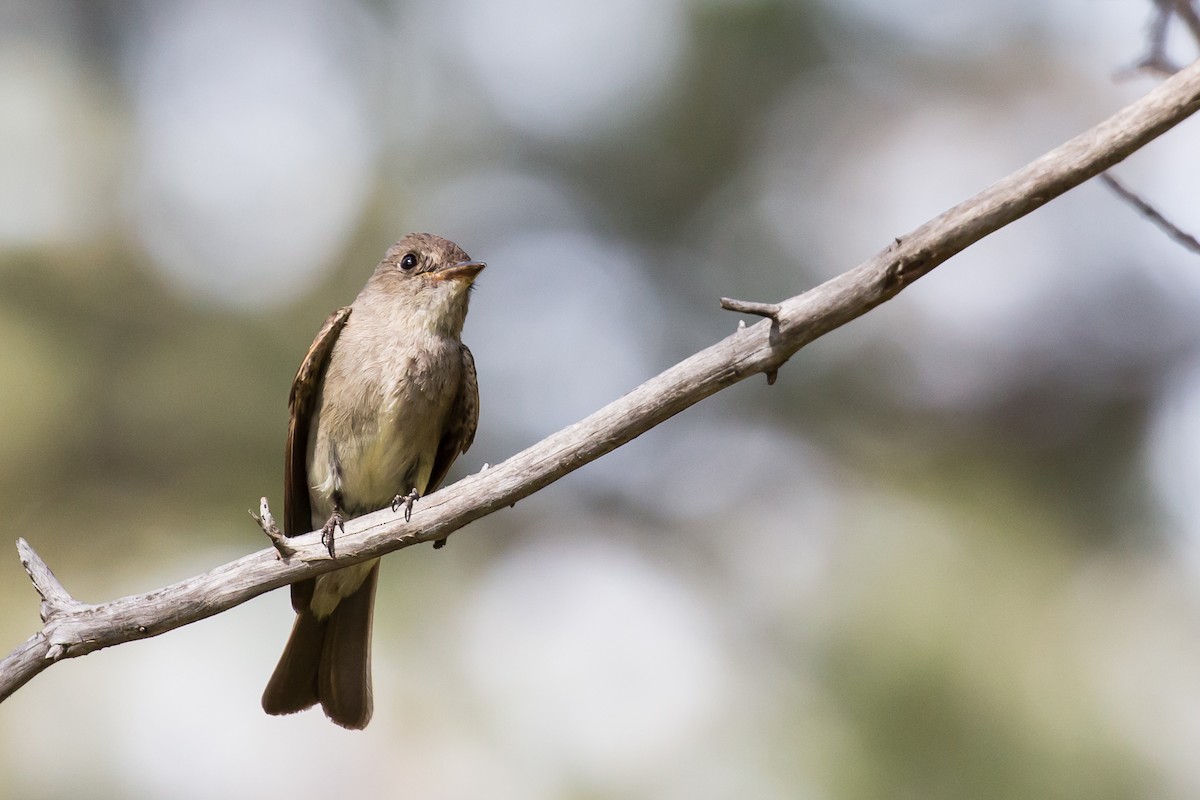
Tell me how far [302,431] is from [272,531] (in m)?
1.41

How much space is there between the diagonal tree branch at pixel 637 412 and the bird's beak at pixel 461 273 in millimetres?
1357

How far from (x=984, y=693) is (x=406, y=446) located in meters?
3.52

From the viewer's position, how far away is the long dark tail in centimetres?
477

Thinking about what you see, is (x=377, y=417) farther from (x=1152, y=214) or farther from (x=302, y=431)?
(x=1152, y=214)

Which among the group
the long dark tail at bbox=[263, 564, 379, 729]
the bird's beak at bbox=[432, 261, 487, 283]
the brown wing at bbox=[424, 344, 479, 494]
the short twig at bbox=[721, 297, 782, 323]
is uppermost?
the bird's beak at bbox=[432, 261, 487, 283]

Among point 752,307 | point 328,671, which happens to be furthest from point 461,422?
point 752,307

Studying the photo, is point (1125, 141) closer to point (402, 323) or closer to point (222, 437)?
point (402, 323)

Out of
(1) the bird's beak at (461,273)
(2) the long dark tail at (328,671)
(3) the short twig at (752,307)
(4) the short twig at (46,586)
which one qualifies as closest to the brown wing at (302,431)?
(2) the long dark tail at (328,671)

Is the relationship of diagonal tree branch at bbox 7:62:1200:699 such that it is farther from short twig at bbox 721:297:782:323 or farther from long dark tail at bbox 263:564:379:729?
long dark tail at bbox 263:564:379:729

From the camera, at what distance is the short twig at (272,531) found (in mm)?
3559

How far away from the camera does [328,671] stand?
4828mm

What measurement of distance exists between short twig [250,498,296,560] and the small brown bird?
1.02 metres

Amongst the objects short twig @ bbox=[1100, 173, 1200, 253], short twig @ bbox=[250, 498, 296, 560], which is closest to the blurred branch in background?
short twig @ bbox=[1100, 173, 1200, 253]

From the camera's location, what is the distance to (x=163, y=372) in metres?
7.83
